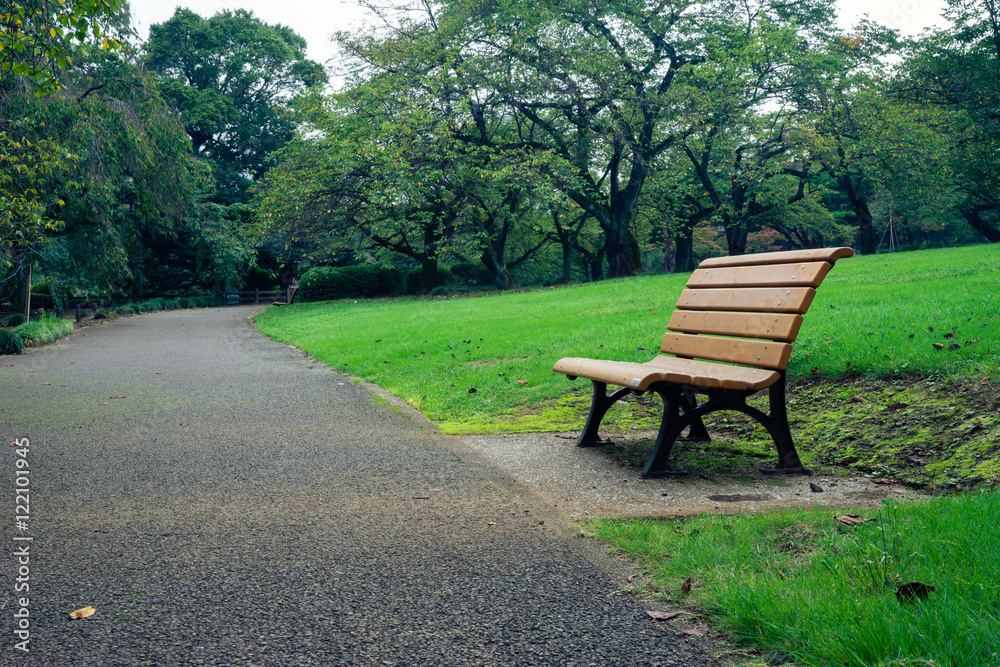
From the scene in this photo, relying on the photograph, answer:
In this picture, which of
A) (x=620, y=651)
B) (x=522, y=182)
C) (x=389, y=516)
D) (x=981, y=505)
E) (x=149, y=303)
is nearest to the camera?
(x=620, y=651)

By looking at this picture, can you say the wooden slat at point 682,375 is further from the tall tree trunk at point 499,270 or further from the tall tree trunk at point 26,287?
the tall tree trunk at point 499,270

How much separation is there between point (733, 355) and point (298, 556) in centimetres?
282

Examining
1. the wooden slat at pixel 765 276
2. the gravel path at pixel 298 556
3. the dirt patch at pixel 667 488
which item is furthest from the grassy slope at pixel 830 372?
the gravel path at pixel 298 556

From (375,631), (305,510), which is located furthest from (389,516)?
(375,631)

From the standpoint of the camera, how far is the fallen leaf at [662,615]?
248 cm

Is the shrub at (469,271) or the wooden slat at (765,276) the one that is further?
the shrub at (469,271)

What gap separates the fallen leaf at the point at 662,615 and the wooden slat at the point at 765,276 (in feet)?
7.15

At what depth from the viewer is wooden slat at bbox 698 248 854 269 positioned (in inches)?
166

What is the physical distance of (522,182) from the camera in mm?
23438

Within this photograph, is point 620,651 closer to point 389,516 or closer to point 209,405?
point 389,516

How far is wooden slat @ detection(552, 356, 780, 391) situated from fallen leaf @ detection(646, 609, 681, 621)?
1520 millimetres

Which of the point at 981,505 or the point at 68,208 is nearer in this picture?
the point at 981,505

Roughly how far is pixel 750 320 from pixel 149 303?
3250 cm

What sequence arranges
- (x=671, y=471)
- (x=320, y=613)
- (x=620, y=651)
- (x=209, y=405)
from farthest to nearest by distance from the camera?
(x=209, y=405)
(x=671, y=471)
(x=320, y=613)
(x=620, y=651)
